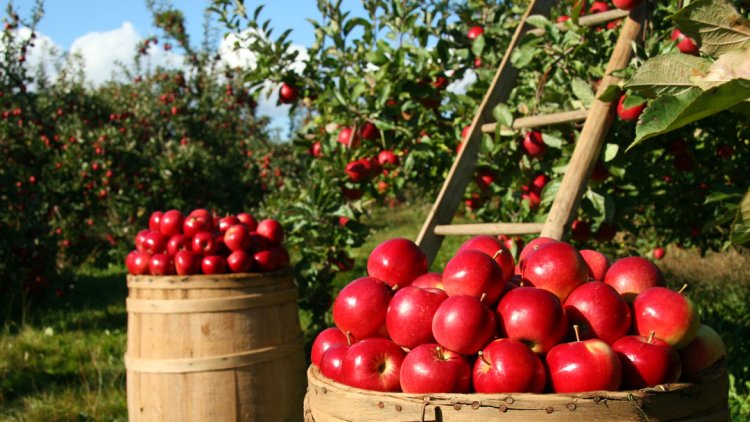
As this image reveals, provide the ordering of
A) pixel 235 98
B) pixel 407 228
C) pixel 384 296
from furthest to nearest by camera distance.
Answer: pixel 407 228 → pixel 235 98 → pixel 384 296

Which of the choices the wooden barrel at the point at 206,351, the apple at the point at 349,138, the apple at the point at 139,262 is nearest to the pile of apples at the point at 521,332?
the wooden barrel at the point at 206,351

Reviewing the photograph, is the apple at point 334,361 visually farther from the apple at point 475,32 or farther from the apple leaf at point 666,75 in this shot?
the apple at point 475,32

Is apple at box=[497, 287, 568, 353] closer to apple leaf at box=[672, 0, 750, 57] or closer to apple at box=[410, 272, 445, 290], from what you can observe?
apple at box=[410, 272, 445, 290]

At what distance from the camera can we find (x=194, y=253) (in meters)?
2.66

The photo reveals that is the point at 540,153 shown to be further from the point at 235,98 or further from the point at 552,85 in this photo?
the point at 235,98

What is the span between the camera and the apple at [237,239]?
8.89 ft

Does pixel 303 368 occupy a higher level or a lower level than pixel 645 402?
lower

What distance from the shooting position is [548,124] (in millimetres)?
2561

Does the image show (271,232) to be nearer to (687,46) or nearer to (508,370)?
(687,46)

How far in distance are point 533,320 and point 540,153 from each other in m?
1.55

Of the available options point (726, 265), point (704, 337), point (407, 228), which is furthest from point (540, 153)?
point (407, 228)

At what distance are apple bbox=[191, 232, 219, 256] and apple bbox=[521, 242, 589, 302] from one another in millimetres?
1602

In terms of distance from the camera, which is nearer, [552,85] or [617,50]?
[617,50]

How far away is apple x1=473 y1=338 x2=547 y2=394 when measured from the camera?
112cm
